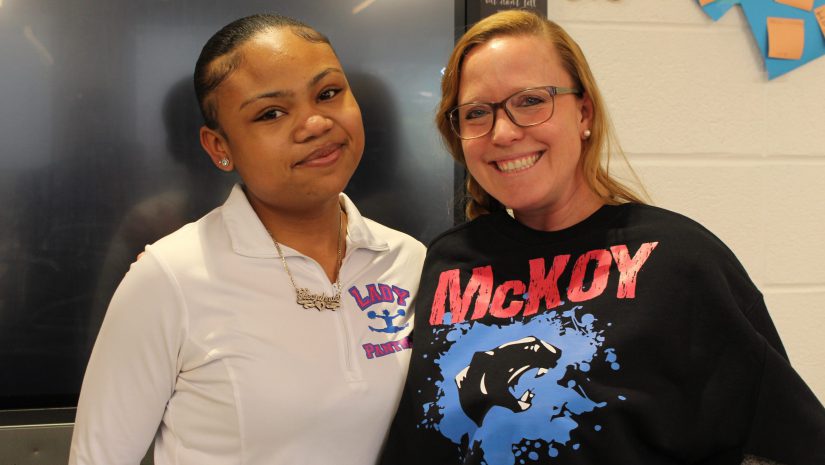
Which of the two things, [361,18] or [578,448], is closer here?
[578,448]

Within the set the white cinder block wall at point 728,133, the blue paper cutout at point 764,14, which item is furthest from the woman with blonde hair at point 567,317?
the blue paper cutout at point 764,14

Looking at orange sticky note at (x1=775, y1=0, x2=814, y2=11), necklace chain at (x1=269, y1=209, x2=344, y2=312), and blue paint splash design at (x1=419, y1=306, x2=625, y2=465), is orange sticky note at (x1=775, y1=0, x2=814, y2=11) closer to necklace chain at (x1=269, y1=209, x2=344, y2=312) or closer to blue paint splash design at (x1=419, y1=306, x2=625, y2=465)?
blue paint splash design at (x1=419, y1=306, x2=625, y2=465)

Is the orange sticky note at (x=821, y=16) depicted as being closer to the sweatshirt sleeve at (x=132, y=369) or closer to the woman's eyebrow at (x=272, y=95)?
the woman's eyebrow at (x=272, y=95)

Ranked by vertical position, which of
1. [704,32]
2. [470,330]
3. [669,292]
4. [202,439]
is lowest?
[202,439]

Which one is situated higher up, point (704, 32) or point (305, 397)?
point (704, 32)

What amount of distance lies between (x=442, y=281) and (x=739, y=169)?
0.98 m

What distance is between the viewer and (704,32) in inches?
75.1

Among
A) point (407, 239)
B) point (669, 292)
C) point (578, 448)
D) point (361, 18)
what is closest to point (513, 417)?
point (578, 448)

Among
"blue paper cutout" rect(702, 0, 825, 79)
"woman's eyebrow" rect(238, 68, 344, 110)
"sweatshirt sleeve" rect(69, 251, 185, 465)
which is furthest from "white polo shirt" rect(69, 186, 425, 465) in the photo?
"blue paper cutout" rect(702, 0, 825, 79)

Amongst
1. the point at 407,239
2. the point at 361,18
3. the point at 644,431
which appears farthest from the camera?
the point at 361,18

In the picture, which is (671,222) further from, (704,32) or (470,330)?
(704,32)

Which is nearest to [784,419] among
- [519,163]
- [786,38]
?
[519,163]

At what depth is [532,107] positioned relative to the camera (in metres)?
1.25

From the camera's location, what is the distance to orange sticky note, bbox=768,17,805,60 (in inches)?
74.5
